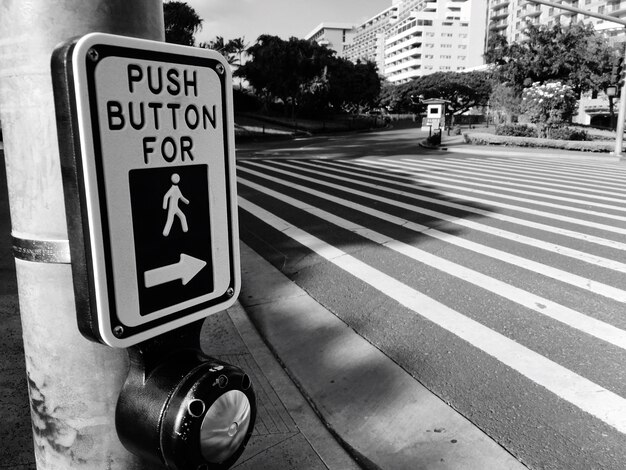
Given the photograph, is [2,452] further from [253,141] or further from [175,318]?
[253,141]

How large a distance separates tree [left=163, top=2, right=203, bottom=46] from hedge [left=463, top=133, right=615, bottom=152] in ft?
75.8

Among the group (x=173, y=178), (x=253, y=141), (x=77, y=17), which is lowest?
(x=253, y=141)

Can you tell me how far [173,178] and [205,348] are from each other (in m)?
3.54

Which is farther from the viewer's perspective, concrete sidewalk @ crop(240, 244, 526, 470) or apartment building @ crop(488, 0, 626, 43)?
apartment building @ crop(488, 0, 626, 43)

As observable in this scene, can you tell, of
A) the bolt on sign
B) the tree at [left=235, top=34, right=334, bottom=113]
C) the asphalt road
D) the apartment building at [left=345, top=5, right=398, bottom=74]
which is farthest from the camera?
the apartment building at [left=345, top=5, right=398, bottom=74]

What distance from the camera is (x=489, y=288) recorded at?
19.3 feet

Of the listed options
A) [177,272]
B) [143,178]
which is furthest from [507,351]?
[143,178]

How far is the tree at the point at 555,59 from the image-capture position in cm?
4588

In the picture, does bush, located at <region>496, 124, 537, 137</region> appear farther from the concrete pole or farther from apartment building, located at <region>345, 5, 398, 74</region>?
apartment building, located at <region>345, 5, 398, 74</region>

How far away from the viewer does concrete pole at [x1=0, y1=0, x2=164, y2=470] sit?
39.5 inches

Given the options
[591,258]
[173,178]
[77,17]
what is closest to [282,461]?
[173,178]

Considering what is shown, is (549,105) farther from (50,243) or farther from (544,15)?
(544,15)

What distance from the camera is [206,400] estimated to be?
3.68ft

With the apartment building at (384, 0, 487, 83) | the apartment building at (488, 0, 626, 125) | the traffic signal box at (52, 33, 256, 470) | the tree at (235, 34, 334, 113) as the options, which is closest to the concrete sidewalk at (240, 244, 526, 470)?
the traffic signal box at (52, 33, 256, 470)
